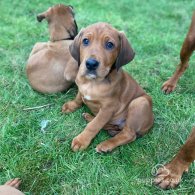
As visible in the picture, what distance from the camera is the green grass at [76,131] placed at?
367 cm

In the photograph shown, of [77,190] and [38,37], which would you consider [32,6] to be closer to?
[38,37]

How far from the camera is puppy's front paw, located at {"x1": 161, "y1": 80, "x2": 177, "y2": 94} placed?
16.7 ft

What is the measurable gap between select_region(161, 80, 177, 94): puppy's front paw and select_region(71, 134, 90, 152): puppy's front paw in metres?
1.58

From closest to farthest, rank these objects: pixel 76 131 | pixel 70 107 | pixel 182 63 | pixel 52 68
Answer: pixel 76 131
pixel 70 107
pixel 52 68
pixel 182 63

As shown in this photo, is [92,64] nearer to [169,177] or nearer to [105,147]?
[105,147]

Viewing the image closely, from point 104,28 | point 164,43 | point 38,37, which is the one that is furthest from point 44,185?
point 164,43

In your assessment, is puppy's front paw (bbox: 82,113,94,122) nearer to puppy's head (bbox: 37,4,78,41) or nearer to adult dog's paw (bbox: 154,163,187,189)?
adult dog's paw (bbox: 154,163,187,189)

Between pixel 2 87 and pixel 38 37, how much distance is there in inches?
63.0

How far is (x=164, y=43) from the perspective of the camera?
21.1 feet

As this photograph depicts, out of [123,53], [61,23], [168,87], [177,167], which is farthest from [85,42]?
A: [168,87]

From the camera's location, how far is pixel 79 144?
3.95m

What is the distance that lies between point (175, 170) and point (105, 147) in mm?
719

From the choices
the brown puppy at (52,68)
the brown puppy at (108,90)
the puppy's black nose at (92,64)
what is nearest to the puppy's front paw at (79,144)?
the brown puppy at (108,90)

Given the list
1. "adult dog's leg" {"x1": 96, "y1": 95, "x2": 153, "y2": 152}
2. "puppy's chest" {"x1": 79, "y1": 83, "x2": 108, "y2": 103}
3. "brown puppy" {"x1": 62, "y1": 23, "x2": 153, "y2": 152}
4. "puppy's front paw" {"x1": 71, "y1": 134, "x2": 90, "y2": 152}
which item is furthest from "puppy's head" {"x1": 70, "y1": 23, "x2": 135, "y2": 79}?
"puppy's front paw" {"x1": 71, "y1": 134, "x2": 90, "y2": 152}
